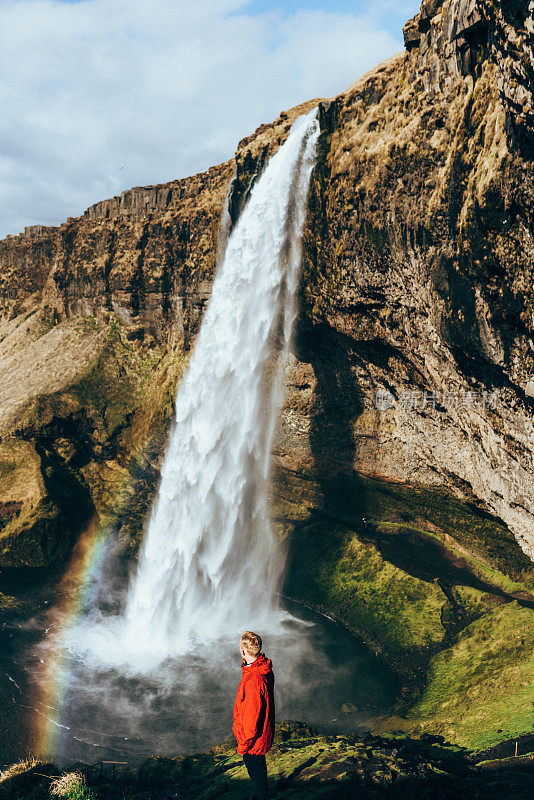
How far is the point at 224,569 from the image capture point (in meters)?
28.8

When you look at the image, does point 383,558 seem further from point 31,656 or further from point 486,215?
point 486,215

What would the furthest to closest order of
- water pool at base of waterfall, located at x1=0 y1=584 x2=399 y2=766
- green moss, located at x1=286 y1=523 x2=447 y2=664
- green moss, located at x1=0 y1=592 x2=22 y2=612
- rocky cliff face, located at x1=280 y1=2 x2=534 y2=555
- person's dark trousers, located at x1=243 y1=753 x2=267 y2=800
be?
green moss, located at x1=0 y1=592 x2=22 y2=612
green moss, located at x1=286 y1=523 x2=447 y2=664
water pool at base of waterfall, located at x1=0 y1=584 x2=399 y2=766
rocky cliff face, located at x1=280 y1=2 x2=534 y2=555
person's dark trousers, located at x1=243 y1=753 x2=267 y2=800

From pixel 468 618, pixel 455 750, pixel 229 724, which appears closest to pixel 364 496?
pixel 468 618

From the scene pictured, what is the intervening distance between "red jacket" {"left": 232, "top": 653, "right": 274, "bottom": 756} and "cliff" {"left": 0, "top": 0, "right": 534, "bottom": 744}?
9.56m

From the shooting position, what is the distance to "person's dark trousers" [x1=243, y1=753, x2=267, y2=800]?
7.38 metres

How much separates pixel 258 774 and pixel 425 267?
15408mm

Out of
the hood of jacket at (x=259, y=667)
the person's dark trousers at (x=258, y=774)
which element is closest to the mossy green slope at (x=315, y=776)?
the person's dark trousers at (x=258, y=774)

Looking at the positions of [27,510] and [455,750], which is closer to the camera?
[455,750]

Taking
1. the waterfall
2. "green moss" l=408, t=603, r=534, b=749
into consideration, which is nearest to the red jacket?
"green moss" l=408, t=603, r=534, b=749

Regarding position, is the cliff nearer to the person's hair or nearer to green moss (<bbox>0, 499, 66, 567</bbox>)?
green moss (<bbox>0, 499, 66, 567</bbox>)

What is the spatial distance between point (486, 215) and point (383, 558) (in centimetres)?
2018

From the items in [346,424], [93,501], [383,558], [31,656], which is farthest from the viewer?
[93,501]

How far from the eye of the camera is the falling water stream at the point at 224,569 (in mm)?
19141

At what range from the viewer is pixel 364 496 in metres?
28.4
